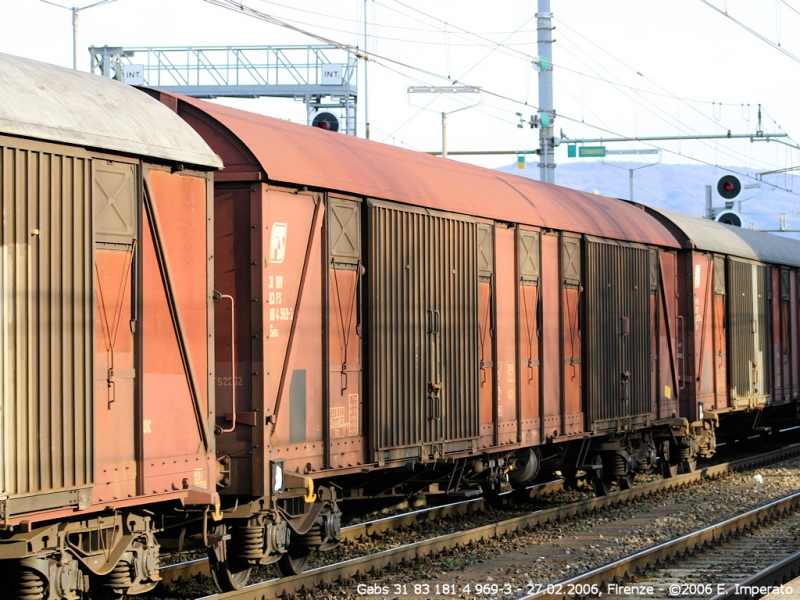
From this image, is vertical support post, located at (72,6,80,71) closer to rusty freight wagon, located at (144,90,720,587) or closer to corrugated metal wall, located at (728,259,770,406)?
rusty freight wagon, located at (144,90,720,587)

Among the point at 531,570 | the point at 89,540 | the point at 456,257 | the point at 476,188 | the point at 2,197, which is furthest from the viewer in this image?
the point at 476,188

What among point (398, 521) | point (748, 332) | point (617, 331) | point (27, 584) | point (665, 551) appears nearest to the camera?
point (27, 584)

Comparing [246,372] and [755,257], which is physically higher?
[755,257]

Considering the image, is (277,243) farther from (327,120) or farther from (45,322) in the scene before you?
(327,120)

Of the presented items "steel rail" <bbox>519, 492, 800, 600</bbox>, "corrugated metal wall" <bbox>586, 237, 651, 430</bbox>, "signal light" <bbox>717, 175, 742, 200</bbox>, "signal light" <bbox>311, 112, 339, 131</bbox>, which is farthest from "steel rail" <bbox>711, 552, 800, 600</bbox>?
"signal light" <bbox>717, 175, 742, 200</bbox>

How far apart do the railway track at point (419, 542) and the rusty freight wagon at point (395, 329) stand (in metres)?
0.31

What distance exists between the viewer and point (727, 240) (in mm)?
20438

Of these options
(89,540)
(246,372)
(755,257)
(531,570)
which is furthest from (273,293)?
(755,257)

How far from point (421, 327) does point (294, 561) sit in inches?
107

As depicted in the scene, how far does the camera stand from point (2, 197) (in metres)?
6.39

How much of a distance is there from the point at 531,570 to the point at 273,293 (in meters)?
4.29

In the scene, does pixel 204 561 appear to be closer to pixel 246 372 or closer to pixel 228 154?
pixel 246 372

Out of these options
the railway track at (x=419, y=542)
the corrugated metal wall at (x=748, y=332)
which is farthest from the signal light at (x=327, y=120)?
the corrugated metal wall at (x=748, y=332)

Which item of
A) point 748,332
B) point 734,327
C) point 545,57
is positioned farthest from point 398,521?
point 545,57
